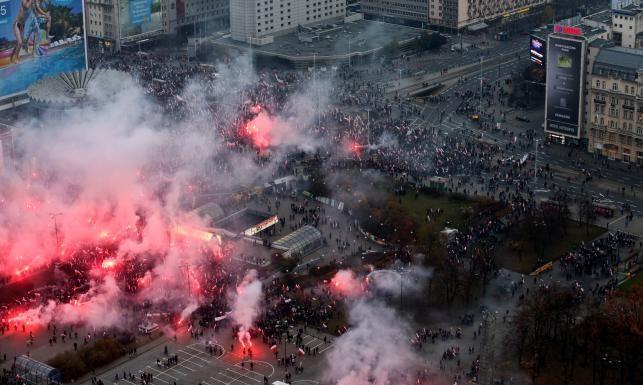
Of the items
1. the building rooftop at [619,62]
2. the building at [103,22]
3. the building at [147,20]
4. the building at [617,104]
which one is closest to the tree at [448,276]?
the building at [617,104]

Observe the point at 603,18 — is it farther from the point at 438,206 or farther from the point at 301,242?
the point at 301,242

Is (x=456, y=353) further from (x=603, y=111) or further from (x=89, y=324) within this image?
(x=603, y=111)

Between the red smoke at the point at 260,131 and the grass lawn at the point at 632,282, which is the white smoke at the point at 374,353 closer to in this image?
the grass lawn at the point at 632,282

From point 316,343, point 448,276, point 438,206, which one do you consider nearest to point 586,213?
point 438,206

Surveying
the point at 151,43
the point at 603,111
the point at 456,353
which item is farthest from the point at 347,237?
the point at 151,43

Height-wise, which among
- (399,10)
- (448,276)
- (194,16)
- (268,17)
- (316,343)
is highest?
(268,17)

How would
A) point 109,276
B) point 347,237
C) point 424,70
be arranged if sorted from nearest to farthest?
point 109,276, point 347,237, point 424,70

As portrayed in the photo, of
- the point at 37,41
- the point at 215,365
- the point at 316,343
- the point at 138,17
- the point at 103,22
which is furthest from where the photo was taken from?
the point at 138,17
